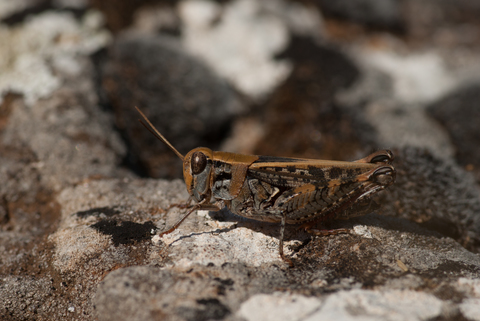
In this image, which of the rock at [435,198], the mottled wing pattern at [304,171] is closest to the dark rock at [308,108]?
the rock at [435,198]

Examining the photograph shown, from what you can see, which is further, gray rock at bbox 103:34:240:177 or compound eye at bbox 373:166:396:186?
gray rock at bbox 103:34:240:177

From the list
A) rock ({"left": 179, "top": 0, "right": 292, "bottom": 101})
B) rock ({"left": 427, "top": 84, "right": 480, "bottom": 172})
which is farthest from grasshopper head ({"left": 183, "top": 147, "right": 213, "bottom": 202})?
rock ({"left": 427, "top": 84, "right": 480, "bottom": 172})

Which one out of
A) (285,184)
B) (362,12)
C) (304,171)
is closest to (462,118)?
(362,12)

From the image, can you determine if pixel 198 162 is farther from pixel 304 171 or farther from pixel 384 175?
pixel 384 175

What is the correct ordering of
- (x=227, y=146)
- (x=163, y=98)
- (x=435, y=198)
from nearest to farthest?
→ (x=435, y=198) → (x=163, y=98) → (x=227, y=146)

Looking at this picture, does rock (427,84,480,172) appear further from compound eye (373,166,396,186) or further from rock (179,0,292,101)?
compound eye (373,166,396,186)

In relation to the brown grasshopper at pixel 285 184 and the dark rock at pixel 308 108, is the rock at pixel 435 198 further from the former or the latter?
the dark rock at pixel 308 108

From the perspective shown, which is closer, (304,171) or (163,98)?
(304,171)
